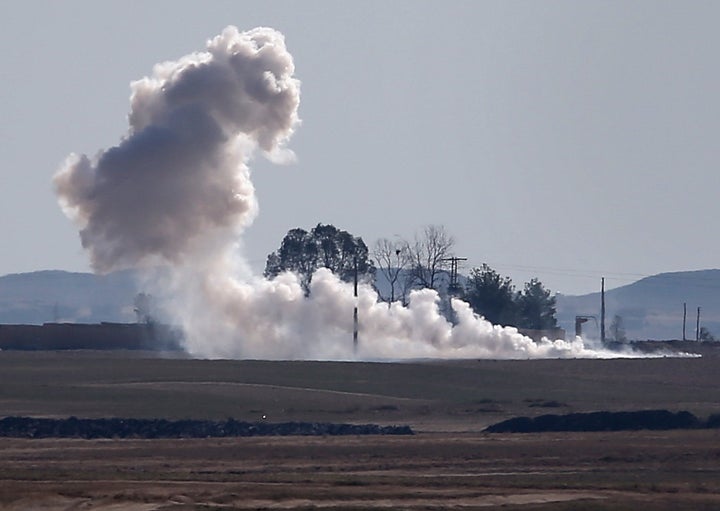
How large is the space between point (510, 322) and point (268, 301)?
40.1 meters

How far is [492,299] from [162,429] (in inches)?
3529

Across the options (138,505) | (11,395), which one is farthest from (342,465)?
(11,395)

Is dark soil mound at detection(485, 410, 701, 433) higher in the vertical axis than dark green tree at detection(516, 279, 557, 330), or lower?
lower

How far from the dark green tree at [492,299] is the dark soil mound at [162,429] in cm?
8560

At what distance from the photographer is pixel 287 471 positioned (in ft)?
150

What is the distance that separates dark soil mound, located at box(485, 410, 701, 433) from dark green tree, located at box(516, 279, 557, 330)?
8962cm

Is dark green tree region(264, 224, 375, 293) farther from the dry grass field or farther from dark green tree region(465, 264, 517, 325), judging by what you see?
the dry grass field

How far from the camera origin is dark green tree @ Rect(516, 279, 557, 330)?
152250 mm

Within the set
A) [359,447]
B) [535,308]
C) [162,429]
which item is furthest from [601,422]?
[535,308]

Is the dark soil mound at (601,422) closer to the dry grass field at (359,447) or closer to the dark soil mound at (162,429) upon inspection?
the dry grass field at (359,447)

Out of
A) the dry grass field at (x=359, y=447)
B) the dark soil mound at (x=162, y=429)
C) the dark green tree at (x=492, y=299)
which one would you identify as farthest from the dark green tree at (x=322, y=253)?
the dark soil mound at (x=162, y=429)

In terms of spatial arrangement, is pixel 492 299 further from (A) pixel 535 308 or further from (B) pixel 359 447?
(B) pixel 359 447

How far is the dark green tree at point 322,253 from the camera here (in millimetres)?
145000

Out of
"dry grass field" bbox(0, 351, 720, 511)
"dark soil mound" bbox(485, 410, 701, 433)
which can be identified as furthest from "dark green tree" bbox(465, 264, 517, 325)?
"dark soil mound" bbox(485, 410, 701, 433)
